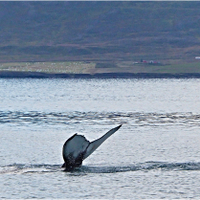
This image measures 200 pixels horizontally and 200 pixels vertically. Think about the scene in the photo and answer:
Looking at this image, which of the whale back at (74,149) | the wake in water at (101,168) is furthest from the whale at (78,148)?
the wake in water at (101,168)

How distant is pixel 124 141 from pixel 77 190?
61.9 ft

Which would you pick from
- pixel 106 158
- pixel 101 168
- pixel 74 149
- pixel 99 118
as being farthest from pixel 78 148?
pixel 99 118

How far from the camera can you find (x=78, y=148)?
33.8 metres

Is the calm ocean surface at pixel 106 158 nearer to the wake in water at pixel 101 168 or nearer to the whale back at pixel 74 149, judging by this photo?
the wake in water at pixel 101 168

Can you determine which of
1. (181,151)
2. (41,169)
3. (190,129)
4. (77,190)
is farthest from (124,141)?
(77,190)

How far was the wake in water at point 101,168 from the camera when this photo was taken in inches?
1390

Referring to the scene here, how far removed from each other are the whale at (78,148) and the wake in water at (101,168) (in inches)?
21.7

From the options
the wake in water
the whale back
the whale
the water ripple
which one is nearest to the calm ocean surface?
the wake in water

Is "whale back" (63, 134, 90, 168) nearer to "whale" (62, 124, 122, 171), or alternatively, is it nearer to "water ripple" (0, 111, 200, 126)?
"whale" (62, 124, 122, 171)

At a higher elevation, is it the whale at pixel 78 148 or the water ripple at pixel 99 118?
the whale at pixel 78 148

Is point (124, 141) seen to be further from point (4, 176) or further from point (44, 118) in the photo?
point (44, 118)

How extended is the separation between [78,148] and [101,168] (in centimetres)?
331

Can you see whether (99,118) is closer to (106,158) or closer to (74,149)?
(106,158)

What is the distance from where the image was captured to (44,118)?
228ft
